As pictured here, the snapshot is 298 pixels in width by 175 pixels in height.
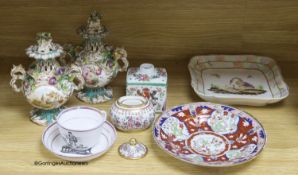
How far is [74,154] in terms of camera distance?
0.83 m

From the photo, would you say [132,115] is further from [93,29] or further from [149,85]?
[93,29]

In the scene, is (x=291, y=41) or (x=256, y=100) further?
(x=291, y=41)

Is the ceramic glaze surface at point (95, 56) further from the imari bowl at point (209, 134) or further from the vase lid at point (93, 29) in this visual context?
the imari bowl at point (209, 134)

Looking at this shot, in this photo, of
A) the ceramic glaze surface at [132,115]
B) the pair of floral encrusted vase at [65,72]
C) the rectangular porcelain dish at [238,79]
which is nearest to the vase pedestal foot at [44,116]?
the pair of floral encrusted vase at [65,72]

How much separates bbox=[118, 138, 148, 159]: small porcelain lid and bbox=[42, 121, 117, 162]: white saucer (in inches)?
1.0

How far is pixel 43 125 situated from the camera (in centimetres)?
94

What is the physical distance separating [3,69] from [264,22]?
2.32 feet

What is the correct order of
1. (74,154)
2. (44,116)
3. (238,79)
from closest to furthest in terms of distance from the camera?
(74,154) → (44,116) → (238,79)

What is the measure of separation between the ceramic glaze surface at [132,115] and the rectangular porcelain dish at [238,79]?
0.15 m

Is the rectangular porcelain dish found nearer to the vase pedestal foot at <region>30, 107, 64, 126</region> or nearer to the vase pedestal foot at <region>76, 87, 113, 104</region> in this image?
the vase pedestal foot at <region>76, 87, 113, 104</region>

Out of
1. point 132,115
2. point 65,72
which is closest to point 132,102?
point 132,115

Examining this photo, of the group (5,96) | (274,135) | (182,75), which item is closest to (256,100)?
(274,135)

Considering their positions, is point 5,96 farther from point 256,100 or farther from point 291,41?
point 291,41

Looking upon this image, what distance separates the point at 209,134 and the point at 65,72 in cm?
33
